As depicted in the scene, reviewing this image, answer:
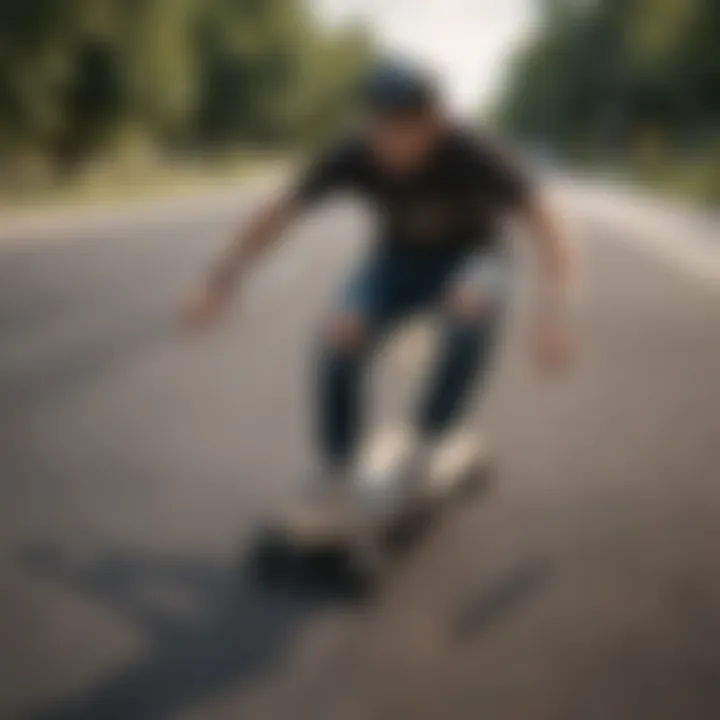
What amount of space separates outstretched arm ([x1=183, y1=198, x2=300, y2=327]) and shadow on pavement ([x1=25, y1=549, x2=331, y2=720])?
0.76m

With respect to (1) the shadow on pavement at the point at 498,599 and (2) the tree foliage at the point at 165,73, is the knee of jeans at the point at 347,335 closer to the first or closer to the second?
(1) the shadow on pavement at the point at 498,599

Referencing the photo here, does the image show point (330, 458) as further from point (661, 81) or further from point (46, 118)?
point (661, 81)

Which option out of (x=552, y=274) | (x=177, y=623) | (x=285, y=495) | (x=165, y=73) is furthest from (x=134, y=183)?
(x=177, y=623)

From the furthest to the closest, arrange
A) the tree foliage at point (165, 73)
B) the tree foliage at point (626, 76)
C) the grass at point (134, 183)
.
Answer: the tree foliage at point (626, 76), the grass at point (134, 183), the tree foliage at point (165, 73)

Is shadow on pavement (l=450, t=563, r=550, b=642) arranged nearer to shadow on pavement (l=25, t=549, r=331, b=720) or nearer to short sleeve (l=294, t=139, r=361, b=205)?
shadow on pavement (l=25, t=549, r=331, b=720)

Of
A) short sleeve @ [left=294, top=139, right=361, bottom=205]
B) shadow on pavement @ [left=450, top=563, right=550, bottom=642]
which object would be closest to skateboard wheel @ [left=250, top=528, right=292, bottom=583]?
shadow on pavement @ [left=450, top=563, right=550, bottom=642]

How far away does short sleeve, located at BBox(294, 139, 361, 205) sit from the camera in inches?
120

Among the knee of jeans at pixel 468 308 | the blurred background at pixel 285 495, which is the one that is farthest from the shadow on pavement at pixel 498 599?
the knee of jeans at pixel 468 308

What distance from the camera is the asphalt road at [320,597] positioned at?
7.55 ft

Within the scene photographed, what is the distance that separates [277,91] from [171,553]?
26.9 metres

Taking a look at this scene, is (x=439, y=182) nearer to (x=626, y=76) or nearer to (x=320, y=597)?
(x=320, y=597)

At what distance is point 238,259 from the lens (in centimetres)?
304

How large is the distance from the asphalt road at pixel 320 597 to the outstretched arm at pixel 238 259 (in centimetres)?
75

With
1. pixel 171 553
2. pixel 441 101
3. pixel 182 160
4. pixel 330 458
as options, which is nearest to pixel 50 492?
pixel 171 553
